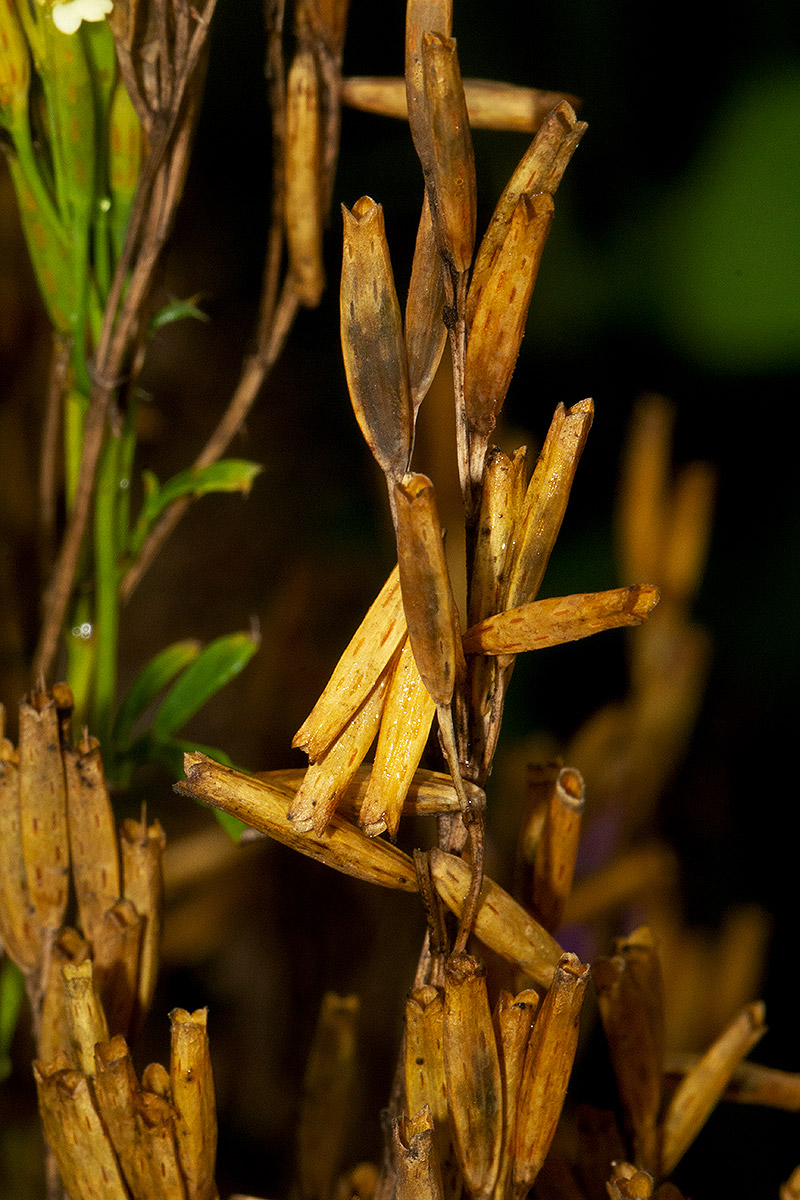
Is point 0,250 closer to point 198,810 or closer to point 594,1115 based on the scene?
point 198,810

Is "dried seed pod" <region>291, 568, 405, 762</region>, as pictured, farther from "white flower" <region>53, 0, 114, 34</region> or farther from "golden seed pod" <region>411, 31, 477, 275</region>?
"white flower" <region>53, 0, 114, 34</region>

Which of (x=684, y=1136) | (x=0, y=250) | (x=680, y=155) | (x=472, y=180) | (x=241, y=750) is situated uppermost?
(x=680, y=155)

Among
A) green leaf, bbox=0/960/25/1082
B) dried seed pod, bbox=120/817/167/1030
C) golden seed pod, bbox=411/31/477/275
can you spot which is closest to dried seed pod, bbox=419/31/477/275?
golden seed pod, bbox=411/31/477/275

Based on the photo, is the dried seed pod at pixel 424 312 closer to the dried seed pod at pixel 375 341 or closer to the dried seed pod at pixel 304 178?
the dried seed pod at pixel 375 341

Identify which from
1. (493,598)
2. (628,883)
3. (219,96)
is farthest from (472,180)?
(219,96)

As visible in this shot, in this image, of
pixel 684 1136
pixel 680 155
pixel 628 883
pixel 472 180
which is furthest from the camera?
pixel 680 155

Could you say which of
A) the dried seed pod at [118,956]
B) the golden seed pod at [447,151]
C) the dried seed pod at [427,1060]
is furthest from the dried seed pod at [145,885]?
the golden seed pod at [447,151]
